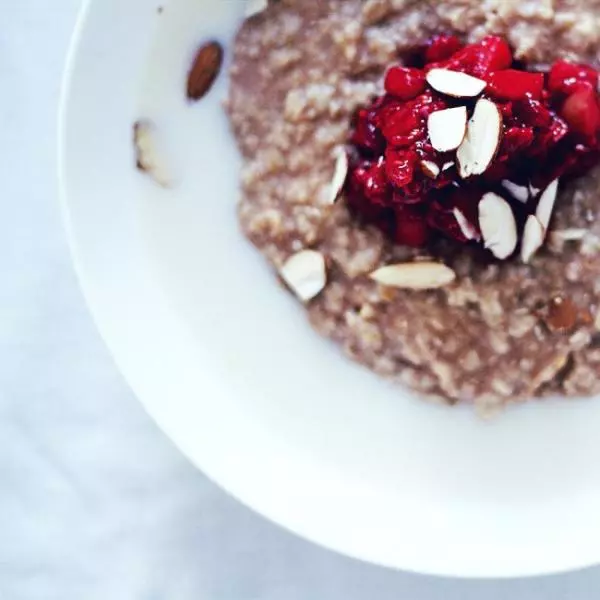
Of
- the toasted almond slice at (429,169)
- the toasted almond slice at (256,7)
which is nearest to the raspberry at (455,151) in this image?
the toasted almond slice at (429,169)

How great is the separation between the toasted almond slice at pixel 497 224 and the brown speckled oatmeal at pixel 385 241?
0.04 meters

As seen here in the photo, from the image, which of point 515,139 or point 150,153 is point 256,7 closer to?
point 150,153

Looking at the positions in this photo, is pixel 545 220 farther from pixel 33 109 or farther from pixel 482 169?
pixel 33 109

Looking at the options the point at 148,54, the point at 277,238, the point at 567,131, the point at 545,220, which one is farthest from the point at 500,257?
the point at 148,54

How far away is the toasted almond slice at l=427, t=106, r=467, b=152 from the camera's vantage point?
1081mm

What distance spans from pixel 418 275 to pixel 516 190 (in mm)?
159

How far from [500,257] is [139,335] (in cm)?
47

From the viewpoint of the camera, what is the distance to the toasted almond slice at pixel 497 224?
44.6 inches

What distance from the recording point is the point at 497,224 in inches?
44.9

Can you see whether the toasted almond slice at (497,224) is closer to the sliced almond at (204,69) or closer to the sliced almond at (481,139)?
the sliced almond at (481,139)

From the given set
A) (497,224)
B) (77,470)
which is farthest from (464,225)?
(77,470)

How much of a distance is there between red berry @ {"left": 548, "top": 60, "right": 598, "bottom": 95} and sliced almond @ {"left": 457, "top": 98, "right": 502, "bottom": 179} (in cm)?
11

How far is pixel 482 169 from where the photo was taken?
108cm

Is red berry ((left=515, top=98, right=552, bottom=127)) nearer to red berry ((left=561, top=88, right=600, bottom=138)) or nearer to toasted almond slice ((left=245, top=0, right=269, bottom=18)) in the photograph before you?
red berry ((left=561, top=88, right=600, bottom=138))
